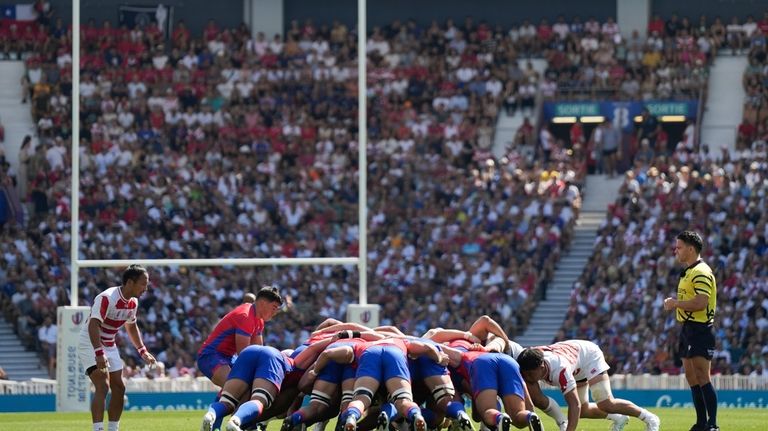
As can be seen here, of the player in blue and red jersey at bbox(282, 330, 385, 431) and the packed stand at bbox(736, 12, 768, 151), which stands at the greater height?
the packed stand at bbox(736, 12, 768, 151)

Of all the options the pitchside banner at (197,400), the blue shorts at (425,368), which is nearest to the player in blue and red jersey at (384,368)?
the blue shorts at (425,368)

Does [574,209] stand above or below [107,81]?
below

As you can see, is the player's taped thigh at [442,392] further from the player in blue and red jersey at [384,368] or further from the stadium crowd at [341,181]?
the stadium crowd at [341,181]

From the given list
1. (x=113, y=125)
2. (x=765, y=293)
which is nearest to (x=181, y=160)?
(x=113, y=125)

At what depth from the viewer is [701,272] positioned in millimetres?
14664

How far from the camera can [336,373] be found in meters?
13.9

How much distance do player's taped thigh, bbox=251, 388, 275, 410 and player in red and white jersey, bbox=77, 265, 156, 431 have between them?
1.97 m

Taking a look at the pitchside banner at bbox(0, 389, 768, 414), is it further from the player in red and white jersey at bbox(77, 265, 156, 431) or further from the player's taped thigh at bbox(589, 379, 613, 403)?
the player's taped thigh at bbox(589, 379, 613, 403)

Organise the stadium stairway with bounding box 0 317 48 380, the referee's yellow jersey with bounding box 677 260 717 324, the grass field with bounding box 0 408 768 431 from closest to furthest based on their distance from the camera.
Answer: the referee's yellow jersey with bounding box 677 260 717 324
the grass field with bounding box 0 408 768 431
the stadium stairway with bounding box 0 317 48 380

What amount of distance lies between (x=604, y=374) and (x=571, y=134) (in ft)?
67.3

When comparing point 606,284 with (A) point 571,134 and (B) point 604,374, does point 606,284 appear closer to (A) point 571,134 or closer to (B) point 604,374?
(A) point 571,134

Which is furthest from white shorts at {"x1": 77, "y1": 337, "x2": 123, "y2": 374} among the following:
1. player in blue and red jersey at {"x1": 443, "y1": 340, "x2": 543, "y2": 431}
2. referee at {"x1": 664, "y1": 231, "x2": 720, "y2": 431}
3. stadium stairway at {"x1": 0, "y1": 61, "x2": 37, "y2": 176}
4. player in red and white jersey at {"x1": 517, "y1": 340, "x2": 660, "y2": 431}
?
stadium stairway at {"x1": 0, "y1": 61, "x2": 37, "y2": 176}

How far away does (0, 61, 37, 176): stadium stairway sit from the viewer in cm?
3369

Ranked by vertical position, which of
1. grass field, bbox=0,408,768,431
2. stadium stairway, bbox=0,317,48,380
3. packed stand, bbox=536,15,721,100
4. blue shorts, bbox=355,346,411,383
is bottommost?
stadium stairway, bbox=0,317,48,380
